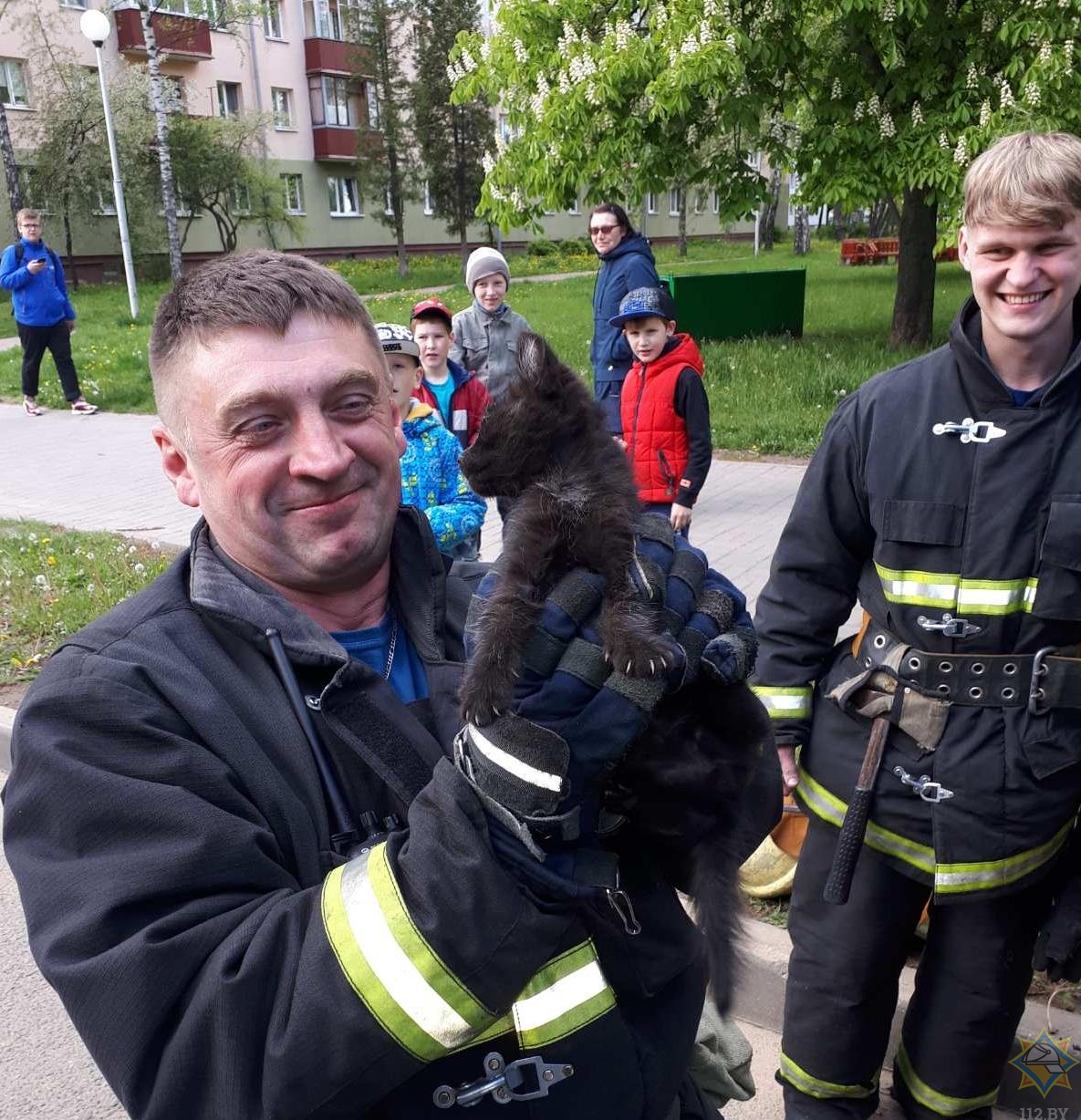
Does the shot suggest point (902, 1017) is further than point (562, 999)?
Yes

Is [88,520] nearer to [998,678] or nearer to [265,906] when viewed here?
[998,678]

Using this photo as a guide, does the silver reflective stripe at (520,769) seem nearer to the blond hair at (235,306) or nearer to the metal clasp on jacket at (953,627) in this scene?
the blond hair at (235,306)

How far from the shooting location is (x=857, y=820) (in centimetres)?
265

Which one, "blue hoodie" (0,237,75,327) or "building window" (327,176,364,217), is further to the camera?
"building window" (327,176,364,217)

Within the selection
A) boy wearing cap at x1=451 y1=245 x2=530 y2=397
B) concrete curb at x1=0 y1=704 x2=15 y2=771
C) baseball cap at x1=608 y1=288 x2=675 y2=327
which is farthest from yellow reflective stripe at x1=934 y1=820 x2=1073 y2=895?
boy wearing cap at x1=451 y1=245 x2=530 y2=397

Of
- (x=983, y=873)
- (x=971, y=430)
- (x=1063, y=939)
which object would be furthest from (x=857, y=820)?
(x=971, y=430)

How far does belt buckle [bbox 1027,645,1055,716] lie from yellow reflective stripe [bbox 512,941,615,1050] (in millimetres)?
1435

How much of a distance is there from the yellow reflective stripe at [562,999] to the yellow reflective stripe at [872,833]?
1.33 meters

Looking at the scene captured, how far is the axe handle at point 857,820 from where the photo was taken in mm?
2645

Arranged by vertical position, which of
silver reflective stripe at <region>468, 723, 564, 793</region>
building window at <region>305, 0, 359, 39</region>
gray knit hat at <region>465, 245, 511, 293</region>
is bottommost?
silver reflective stripe at <region>468, 723, 564, 793</region>

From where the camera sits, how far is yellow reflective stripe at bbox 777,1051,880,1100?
9.47 feet

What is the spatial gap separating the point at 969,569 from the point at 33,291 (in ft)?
47.1

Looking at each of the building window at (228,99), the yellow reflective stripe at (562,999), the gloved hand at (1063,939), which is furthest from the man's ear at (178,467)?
the building window at (228,99)

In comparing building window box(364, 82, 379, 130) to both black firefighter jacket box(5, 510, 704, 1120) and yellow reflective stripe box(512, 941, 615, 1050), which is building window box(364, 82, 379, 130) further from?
yellow reflective stripe box(512, 941, 615, 1050)
